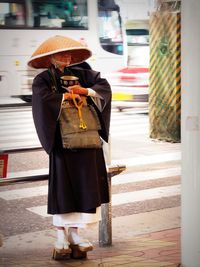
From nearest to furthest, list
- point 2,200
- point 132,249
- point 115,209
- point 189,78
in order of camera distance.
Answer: point 189,78 < point 132,249 < point 115,209 < point 2,200

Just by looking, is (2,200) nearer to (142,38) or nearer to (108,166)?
(108,166)

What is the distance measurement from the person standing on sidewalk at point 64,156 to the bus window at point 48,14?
38.3 feet

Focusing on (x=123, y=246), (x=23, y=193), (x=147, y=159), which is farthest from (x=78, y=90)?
(x=147, y=159)

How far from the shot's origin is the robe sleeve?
489cm

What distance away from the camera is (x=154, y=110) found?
41.7ft

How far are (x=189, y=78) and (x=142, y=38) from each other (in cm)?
1649

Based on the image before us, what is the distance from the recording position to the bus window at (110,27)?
18438 mm

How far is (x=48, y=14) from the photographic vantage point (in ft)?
56.5

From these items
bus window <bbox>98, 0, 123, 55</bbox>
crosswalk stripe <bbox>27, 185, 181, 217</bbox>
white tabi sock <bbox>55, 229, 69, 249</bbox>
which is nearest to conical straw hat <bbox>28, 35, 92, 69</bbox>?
white tabi sock <bbox>55, 229, 69, 249</bbox>

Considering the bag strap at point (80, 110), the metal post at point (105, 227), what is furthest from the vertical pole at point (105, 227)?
the bag strap at point (80, 110)

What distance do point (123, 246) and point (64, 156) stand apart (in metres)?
1.11

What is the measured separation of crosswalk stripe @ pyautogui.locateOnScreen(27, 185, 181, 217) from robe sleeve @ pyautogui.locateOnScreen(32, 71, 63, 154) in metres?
2.38

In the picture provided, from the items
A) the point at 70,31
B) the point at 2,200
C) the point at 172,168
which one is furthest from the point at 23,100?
the point at 2,200

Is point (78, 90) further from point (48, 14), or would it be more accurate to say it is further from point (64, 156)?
point (48, 14)
